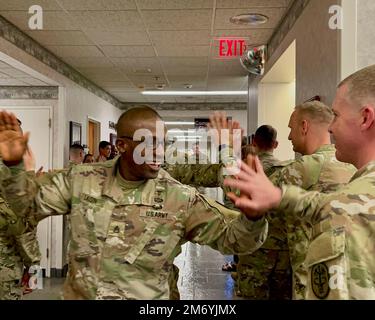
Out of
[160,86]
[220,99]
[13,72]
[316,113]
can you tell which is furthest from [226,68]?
[316,113]

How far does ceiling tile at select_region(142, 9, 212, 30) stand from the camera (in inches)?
161

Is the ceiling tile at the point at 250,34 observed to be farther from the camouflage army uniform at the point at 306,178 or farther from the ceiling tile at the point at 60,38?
the camouflage army uniform at the point at 306,178

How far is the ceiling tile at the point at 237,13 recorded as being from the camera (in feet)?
13.4

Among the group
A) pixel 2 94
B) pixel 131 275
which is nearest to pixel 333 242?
pixel 131 275

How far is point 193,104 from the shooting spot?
11.0 m

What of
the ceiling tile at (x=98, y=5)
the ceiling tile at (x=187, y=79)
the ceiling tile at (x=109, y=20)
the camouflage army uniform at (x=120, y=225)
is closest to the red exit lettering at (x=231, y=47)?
the ceiling tile at (x=109, y=20)

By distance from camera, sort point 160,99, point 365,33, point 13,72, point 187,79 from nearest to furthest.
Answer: point 365,33
point 13,72
point 187,79
point 160,99

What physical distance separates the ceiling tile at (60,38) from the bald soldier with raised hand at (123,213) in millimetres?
3390

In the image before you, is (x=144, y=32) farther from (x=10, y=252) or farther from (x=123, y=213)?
(x=123, y=213)

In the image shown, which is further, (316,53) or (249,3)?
(249,3)

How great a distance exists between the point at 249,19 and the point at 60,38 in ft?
7.24

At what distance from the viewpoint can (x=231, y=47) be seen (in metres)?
5.48

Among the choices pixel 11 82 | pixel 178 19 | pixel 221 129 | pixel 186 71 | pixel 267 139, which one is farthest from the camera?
pixel 186 71
